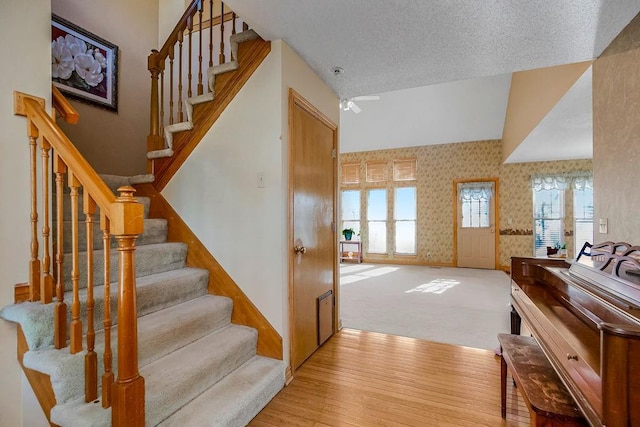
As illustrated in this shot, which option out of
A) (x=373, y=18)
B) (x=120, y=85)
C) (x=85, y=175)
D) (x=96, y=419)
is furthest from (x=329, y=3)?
(x=120, y=85)

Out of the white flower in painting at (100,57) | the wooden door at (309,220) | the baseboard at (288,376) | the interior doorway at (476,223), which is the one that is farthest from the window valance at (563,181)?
the white flower in painting at (100,57)

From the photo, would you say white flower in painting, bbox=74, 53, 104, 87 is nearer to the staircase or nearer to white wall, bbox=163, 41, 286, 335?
the staircase

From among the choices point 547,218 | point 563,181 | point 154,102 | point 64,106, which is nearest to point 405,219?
point 547,218

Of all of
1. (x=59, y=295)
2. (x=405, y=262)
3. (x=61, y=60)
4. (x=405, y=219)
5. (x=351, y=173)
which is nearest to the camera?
(x=59, y=295)

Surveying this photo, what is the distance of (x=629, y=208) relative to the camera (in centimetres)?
210

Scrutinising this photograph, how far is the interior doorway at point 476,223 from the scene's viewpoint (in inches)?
284

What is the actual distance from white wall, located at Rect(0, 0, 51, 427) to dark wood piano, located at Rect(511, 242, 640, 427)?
2.27 metres

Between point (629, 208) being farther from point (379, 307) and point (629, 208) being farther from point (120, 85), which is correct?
point (120, 85)

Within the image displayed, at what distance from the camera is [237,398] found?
68.1 inches

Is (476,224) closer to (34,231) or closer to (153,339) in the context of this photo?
(153,339)

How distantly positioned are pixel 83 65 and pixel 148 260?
7.60ft

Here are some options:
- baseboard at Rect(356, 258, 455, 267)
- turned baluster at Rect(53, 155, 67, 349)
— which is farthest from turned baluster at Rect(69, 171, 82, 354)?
baseboard at Rect(356, 258, 455, 267)

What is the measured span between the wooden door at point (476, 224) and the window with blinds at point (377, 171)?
1.86 metres

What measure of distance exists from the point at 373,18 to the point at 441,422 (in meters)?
2.53
